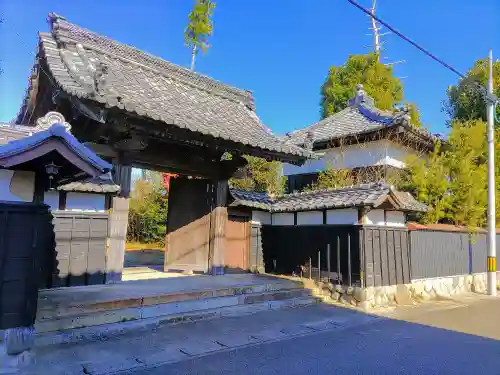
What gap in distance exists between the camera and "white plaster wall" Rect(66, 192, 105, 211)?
7883 millimetres

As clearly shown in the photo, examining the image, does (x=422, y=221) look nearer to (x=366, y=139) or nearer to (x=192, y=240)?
(x=366, y=139)

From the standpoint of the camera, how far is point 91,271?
8.00 meters

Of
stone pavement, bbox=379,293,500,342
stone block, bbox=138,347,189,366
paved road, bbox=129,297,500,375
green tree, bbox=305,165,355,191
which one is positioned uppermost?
green tree, bbox=305,165,355,191

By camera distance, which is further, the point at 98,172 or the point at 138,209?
the point at 138,209

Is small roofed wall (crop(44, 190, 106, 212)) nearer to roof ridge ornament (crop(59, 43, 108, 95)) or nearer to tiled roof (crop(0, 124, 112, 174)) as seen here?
roof ridge ornament (crop(59, 43, 108, 95))

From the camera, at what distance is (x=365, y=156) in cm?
1444

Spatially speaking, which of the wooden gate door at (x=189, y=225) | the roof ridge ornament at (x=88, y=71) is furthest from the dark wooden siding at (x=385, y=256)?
the roof ridge ornament at (x=88, y=71)

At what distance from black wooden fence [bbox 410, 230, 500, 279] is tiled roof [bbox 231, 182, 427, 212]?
133cm

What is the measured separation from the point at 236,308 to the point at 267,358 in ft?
8.74

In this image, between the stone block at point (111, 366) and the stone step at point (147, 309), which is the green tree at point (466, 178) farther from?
the stone block at point (111, 366)

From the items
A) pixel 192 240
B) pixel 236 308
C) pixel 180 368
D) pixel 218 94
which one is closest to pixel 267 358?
pixel 180 368

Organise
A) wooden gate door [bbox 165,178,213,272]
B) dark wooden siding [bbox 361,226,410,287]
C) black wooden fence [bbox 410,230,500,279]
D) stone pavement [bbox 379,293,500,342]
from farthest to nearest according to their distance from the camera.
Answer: black wooden fence [bbox 410,230,500,279] → wooden gate door [bbox 165,178,213,272] → dark wooden siding [bbox 361,226,410,287] → stone pavement [bbox 379,293,500,342]

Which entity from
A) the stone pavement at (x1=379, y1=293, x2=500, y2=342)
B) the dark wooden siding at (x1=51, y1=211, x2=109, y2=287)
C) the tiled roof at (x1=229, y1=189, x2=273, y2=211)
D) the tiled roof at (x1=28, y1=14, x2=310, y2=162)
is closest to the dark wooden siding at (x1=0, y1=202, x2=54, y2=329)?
the tiled roof at (x1=28, y1=14, x2=310, y2=162)

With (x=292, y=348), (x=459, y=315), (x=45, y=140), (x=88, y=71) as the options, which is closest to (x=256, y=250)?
(x=459, y=315)
